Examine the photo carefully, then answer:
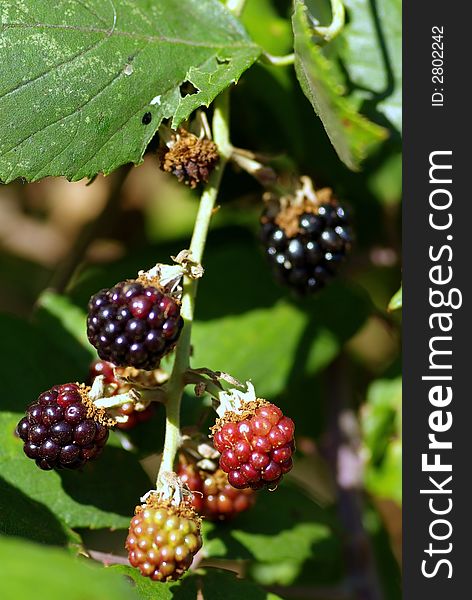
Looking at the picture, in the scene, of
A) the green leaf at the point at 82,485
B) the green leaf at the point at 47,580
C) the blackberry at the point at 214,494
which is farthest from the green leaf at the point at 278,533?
the green leaf at the point at 47,580

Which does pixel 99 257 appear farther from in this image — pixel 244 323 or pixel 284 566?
pixel 284 566

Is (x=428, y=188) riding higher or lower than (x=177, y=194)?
lower

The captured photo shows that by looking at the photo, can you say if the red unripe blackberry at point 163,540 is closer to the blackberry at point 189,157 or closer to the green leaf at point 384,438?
the blackberry at point 189,157

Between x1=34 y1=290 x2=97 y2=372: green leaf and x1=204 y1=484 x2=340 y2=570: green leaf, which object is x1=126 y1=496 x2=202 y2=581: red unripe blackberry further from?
x1=34 y1=290 x2=97 y2=372: green leaf

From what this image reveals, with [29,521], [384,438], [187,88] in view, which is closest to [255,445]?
[29,521]

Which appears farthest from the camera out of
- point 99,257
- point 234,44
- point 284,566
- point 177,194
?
point 177,194

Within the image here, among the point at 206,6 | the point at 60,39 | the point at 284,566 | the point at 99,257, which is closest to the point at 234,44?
the point at 206,6
